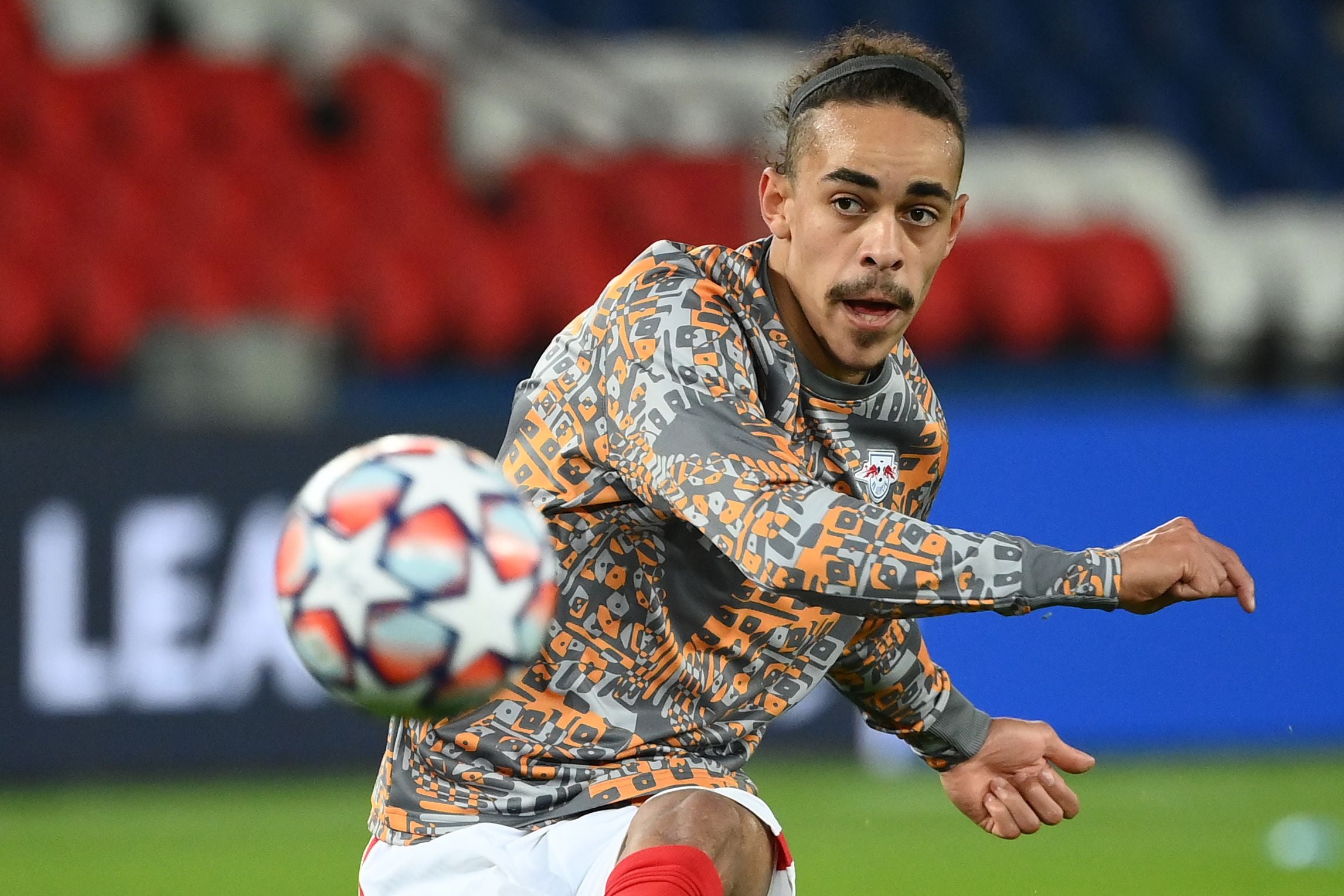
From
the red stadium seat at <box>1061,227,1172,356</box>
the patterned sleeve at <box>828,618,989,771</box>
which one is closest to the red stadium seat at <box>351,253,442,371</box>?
the red stadium seat at <box>1061,227,1172,356</box>

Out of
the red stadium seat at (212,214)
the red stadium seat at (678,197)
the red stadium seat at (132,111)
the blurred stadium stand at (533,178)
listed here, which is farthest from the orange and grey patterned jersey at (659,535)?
the red stadium seat at (132,111)

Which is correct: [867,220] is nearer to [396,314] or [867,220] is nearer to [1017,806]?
[1017,806]

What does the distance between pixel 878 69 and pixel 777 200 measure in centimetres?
29

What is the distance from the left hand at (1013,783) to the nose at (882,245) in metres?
0.95

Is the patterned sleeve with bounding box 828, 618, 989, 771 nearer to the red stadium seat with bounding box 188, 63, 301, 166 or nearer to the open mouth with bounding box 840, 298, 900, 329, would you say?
the open mouth with bounding box 840, 298, 900, 329

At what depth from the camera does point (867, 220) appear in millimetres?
2986

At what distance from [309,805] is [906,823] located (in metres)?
2.15

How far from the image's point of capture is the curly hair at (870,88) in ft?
9.76

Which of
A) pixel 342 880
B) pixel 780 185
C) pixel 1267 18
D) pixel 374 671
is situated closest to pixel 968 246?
pixel 1267 18

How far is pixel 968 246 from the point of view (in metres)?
10.6

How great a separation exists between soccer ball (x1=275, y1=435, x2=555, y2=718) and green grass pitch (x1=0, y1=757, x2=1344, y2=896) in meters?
3.31

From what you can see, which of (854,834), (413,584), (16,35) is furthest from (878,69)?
A: (16,35)

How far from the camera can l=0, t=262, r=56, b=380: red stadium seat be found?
846 cm

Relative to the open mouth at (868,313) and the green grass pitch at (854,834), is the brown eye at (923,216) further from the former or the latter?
the green grass pitch at (854,834)
